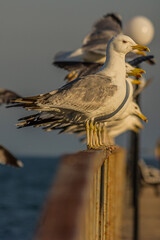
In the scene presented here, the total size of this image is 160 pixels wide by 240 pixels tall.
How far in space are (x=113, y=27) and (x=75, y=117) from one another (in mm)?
4951

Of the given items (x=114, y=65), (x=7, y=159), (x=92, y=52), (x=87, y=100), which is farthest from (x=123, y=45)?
(x=92, y=52)

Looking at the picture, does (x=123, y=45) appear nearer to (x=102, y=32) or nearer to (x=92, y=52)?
(x=92, y=52)

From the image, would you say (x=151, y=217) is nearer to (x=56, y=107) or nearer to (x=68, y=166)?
(x=56, y=107)

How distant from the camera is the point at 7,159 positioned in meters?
7.57

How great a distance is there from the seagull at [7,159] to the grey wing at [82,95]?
8.42ft

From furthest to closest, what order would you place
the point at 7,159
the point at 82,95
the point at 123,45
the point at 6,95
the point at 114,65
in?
1. the point at 6,95
2. the point at 7,159
3. the point at 123,45
4. the point at 114,65
5. the point at 82,95

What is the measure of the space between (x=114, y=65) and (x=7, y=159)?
2.75 m

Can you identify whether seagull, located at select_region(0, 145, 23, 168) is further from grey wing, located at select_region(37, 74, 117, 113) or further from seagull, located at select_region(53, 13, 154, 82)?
grey wing, located at select_region(37, 74, 117, 113)

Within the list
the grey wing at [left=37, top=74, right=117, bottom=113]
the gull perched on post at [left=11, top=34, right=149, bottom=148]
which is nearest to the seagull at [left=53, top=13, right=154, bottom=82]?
the gull perched on post at [left=11, top=34, right=149, bottom=148]

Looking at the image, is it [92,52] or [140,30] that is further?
[140,30]

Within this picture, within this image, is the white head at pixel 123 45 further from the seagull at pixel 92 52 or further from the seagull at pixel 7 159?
the seagull at pixel 92 52

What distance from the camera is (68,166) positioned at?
1488mm

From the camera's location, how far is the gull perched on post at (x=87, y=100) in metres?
4.94

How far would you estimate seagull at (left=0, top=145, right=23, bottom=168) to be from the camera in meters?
7.46
